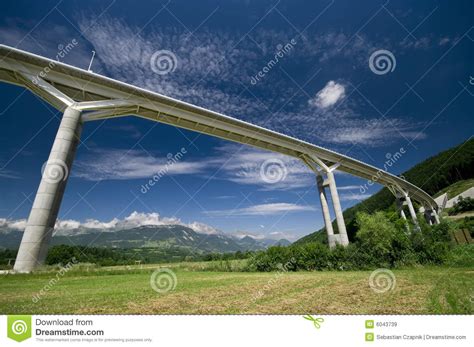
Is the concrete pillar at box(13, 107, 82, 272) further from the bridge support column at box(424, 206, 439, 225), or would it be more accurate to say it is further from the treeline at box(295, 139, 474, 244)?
the bridge support column at box(424, 206, 439, 225)

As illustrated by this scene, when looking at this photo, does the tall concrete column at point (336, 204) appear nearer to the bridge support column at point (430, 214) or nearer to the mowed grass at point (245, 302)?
the mowed grass at point (245, 302)

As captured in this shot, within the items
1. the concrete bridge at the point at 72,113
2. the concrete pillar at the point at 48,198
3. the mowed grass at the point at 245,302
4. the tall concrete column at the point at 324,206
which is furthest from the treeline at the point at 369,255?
the concrete pillar at the point at 48,198

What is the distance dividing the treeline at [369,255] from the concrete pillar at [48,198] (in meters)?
12.6

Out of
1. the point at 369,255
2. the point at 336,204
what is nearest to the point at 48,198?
the point at 369,255

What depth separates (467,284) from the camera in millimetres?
8094

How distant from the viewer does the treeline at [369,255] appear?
1647cm

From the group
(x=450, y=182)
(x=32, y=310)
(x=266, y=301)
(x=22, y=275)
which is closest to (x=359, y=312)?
(x=266, y=301)

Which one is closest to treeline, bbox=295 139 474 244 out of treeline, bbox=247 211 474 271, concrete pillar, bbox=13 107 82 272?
treeline, bbox=247 211 474 271

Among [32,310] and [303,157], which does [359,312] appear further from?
[303,157]

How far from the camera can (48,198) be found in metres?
10.7

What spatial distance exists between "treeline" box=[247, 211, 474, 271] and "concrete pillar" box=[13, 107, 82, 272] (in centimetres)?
1259

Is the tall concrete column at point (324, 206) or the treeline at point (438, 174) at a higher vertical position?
the treeline at point (438, 174)

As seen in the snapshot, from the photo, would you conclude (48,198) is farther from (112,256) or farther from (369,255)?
(369,255)
